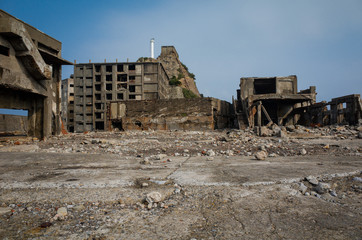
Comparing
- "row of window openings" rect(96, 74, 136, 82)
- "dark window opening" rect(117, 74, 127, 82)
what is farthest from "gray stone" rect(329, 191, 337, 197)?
"dark window opening" rect(117, 74, 127, 82)

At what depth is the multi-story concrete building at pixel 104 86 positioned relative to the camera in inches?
1346

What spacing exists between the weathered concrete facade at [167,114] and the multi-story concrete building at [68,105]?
30.0 metres

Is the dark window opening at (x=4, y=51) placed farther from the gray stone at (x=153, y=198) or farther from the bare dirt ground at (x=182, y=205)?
the gray stone at (x=153, y=198)

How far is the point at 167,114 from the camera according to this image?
14.0 meters

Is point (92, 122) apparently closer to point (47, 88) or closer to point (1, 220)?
point (47, 88)

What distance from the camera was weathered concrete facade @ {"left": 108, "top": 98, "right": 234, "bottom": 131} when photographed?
45.1 ft

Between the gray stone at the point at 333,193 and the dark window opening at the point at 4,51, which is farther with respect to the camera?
the dark window opening at the point at 4,51

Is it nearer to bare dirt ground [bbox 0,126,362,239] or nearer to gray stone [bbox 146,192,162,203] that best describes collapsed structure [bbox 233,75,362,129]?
bare dirt ground [bbox 0,126,362,239]

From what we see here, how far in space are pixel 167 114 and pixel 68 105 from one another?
115ft

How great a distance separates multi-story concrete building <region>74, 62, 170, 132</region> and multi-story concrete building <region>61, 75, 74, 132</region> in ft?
17.5

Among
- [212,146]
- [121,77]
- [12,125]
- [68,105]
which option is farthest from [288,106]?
[68,105]

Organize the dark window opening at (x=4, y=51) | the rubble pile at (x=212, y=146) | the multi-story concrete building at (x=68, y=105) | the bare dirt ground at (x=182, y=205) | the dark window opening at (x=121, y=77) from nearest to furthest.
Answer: the bare dirt ground at (x=182, y=205), the rubble pile at (x=212, y=146), the dark window opening at (x=4, y=51), the dark window opening at (x=121, y=77), the multi-story concrete building at (x=68, y=105)

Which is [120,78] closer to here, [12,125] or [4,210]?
[12,125]

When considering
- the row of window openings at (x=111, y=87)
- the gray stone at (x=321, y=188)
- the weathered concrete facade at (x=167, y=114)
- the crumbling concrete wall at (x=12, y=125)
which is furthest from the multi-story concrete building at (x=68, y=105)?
the gray stone at (x=321, y=188)
